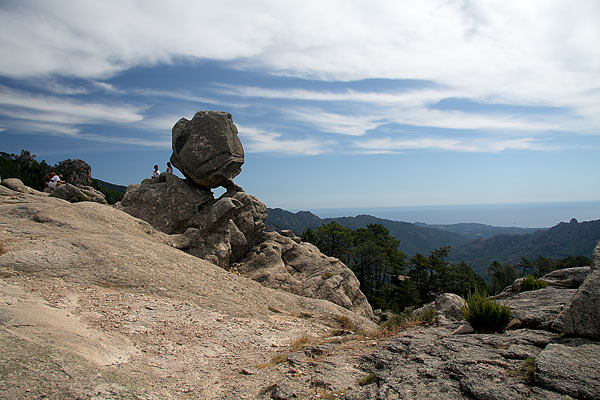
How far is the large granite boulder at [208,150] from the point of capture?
3077 centimetres

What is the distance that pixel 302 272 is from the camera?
30875mm

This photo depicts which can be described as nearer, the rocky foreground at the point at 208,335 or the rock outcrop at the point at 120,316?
the rocky foreground at the point at 208,335

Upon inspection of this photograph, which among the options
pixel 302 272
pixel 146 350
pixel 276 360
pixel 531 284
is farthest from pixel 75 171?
pixel 531 284

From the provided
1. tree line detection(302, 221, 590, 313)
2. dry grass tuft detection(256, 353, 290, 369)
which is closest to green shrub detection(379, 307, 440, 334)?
dry grass tuft detection(256, 353, 290, 369)

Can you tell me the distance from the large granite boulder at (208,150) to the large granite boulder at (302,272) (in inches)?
310

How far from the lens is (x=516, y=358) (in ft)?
27.8

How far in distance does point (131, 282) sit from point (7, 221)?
825 cm

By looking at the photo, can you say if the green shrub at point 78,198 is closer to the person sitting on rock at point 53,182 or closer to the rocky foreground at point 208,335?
the person sitting on rock at point 53,182

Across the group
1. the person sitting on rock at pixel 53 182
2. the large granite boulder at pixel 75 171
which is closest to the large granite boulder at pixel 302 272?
the person sitting on rock at pixel 53 182

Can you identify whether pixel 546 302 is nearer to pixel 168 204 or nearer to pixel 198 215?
pixel 198 215

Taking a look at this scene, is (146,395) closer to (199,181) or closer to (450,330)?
(450,330)

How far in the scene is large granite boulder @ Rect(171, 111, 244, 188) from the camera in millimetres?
30766

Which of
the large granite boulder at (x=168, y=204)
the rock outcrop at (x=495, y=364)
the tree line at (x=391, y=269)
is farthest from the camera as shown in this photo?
the tree line at (x=391, y=269)

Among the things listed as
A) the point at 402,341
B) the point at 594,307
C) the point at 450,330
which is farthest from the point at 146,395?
the point at 594,307
